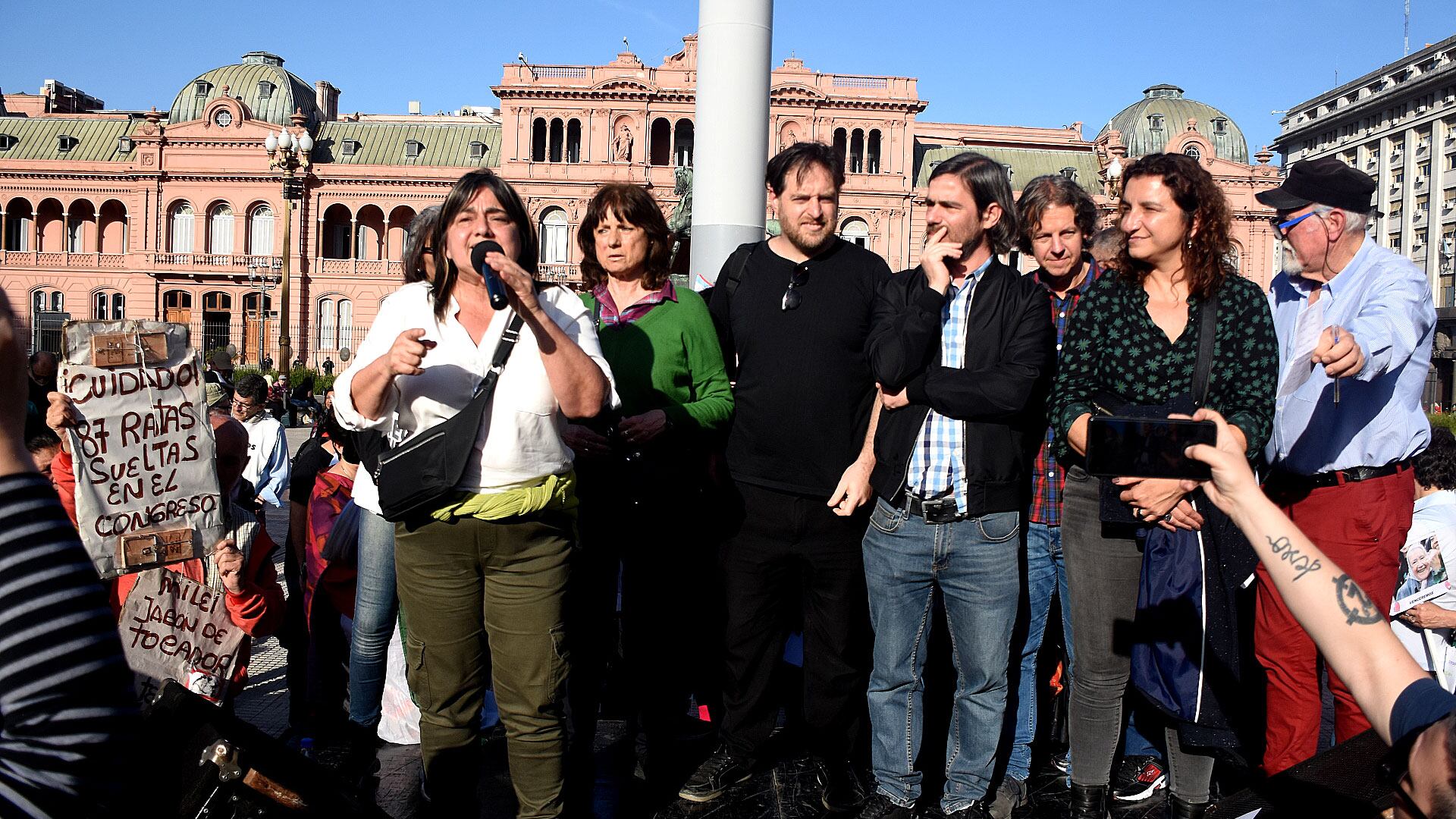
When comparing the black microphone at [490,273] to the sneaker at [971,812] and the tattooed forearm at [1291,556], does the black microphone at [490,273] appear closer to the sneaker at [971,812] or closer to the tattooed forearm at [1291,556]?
the tattooed forearm at [1291,556]

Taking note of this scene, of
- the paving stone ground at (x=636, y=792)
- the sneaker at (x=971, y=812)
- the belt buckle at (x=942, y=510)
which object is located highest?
the belt buckle at (x=942, y=510)

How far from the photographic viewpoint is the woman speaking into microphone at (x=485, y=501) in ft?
9.52

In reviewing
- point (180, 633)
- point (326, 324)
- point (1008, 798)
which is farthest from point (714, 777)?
point (326, 324)

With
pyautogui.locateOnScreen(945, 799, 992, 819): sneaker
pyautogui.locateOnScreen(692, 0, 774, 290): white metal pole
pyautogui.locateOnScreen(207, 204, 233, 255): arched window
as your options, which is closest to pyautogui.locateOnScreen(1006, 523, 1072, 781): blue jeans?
pyautogui.locateOnScreen(945, 799, 992, 819): sneaker

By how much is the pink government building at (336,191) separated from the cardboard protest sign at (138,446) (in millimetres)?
42833

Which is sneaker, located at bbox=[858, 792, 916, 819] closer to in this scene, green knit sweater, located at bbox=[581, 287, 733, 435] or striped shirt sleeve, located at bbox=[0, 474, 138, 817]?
green knit sweater, located at bbox=[581, 287, 733, 435]

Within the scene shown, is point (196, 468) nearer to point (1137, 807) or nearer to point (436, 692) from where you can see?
point (436, 692)

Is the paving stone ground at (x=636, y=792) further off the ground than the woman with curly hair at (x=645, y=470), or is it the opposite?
the woman with curly hair at (x=645, y=470)

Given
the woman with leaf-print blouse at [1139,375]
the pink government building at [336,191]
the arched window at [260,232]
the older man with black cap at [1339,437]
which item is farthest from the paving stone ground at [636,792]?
the arched window at [260,232]

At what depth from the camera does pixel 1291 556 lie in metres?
1.66

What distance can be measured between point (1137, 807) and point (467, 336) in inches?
113

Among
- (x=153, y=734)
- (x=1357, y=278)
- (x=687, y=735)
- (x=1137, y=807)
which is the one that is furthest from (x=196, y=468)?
(x=1357, y=278)

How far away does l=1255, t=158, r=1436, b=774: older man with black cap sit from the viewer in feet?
10.8

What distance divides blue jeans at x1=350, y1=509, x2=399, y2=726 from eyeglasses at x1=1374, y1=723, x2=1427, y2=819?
10.3 ft
